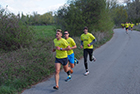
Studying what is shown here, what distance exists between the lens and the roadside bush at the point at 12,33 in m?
9.29

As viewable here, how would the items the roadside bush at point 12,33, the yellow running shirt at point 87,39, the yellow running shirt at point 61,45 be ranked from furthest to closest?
1. the roadside bush at point 12,33
2. the yellow running shirt at point 87,39
3. the yellow running shirt at point 61,45

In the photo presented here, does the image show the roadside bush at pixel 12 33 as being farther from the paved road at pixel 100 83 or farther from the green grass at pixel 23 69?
the paved road at pixel 100 83

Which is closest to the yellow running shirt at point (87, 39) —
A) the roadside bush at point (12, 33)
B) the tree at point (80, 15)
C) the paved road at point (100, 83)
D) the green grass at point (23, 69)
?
the paved road at point (100, 83)

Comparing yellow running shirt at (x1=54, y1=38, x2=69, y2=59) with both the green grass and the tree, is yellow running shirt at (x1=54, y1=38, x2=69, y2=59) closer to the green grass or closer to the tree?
the green grass

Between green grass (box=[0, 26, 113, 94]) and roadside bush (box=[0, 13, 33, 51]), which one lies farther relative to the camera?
roadside bush (box=[0, 13, 33, 51])

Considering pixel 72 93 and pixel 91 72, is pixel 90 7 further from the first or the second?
pixel 72 93

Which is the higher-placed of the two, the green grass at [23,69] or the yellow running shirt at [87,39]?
the yellow running shirt at [87,39]

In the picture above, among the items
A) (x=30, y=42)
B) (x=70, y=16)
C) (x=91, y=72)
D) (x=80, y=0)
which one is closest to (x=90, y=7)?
(x=80, y=0)

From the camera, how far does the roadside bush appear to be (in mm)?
9289

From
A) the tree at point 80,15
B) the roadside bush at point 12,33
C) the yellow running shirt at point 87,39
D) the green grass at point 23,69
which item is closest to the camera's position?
the green grass at point 23,69

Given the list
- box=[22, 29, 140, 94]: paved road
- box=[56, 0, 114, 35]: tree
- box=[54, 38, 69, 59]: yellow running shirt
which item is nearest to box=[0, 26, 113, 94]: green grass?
box=[22, 29, 140, 94]: paved road

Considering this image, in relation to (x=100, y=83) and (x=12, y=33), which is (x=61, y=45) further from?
(x=12, y=33)

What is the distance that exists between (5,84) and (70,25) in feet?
32.7

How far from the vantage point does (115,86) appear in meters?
5.24
